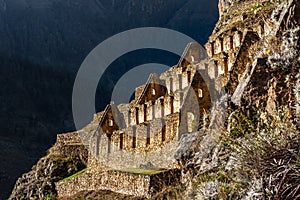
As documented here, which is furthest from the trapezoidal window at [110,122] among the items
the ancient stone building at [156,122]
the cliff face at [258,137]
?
the cliff face at [258,137]

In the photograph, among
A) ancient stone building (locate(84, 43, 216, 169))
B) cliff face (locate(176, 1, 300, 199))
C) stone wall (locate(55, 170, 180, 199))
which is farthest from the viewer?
ancient stone building (locate(84, 43, 216, 169))

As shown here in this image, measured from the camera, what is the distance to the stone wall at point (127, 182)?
17.0 metres

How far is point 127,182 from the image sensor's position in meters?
18.5

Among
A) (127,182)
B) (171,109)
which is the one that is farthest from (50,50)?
(127,182)

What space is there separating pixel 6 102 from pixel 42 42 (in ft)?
71.6

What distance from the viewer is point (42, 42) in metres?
103

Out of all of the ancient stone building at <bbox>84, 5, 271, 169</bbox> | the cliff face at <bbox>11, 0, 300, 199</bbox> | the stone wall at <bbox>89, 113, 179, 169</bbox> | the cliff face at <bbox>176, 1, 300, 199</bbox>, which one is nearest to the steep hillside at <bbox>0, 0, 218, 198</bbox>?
the ancient stone building at <bbox>84, 5, 271, 169</bbox>

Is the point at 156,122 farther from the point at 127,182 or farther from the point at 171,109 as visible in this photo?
the point at 127,182

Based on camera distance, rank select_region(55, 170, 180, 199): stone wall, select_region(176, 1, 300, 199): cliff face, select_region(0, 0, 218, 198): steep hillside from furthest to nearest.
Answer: select_region(0, 0, 218, 198): steep hillside, select_region(55, 170, 180, 199): stone wall, select_region(176, 1, 300, 199): cliff face

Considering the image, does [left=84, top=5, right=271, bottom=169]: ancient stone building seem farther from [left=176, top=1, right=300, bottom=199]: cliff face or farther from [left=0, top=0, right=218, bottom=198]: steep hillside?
[left=0, top=0, right=218, bottom=198]: steep hillside

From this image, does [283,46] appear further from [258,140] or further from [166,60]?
[166,60]

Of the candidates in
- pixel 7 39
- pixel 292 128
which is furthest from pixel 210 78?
pixel 7 39

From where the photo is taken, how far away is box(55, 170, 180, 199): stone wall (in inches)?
671

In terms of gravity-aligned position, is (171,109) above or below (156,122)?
above
